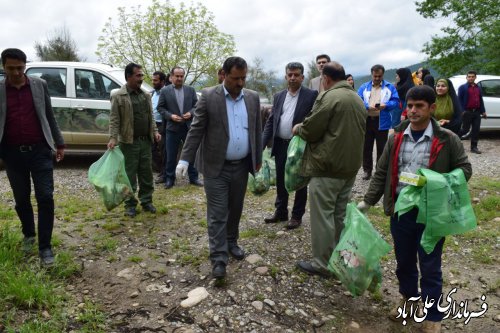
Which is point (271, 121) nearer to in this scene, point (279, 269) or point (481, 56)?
point (279, 269)

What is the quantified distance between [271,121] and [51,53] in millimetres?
24897

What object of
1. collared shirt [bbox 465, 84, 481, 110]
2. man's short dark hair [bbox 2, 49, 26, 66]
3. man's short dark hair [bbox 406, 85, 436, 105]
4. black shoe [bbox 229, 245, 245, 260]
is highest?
man's short dark hair [bbox 2, 49, 26, 66]

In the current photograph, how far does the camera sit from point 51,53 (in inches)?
985

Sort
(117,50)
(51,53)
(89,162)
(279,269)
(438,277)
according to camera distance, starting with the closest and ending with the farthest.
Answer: (438,277)
(279,269)
(89,162)
(117,50)
(51,53)

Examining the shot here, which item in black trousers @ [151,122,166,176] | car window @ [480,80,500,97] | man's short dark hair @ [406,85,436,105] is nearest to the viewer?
man's short dark hair @ [406,85,436,105]

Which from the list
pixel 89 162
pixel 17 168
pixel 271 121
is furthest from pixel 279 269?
pixel 89 162

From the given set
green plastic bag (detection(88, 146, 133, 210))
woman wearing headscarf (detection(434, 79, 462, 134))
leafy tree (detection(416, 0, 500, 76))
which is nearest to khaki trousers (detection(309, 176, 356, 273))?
green plastic bag (detection(88, 146, 133, 210))

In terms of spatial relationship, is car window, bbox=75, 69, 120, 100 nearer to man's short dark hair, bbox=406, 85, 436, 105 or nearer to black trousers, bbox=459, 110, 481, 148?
man's short dark hair, bbox=406, 85, 436, 105

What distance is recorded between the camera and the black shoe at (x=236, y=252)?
145 inches

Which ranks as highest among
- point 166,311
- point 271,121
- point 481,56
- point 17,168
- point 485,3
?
point 485,3

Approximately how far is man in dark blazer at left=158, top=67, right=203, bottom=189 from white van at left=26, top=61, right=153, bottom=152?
1.09m

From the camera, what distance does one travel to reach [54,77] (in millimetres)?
7004

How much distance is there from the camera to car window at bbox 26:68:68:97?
695 cm

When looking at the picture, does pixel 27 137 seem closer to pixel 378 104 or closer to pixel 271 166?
pixel 271 166
